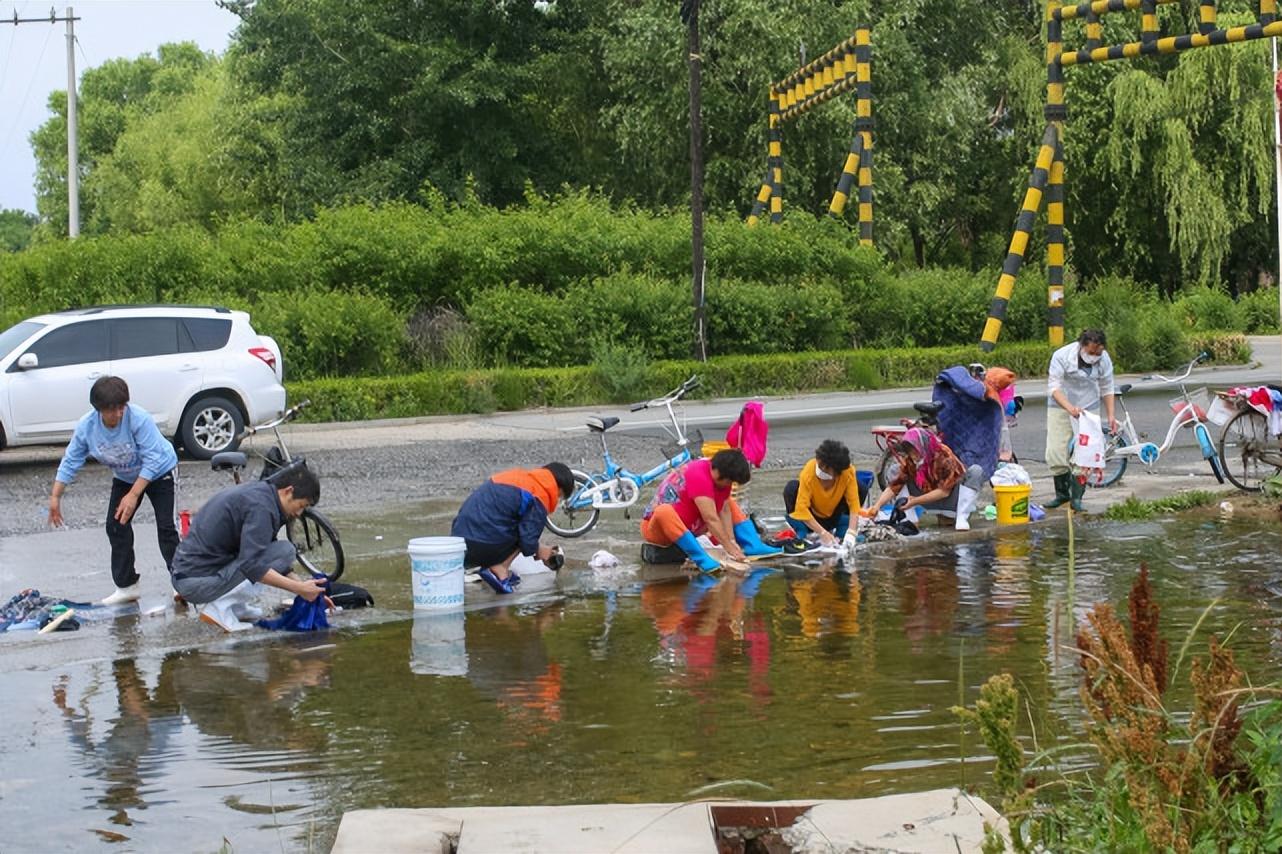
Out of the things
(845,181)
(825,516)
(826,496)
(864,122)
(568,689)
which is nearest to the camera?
(568,689)

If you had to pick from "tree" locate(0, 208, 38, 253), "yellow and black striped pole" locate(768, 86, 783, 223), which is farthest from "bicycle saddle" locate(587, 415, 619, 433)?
"tree" locate(0, 208, 38, 253)

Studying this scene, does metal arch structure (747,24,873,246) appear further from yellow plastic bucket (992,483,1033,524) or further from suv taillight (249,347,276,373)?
yellow plastic bucket (992,483,1033,524)

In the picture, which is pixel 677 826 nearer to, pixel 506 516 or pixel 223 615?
pixel 223 615

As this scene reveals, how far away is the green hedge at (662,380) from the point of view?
2433 centimetres

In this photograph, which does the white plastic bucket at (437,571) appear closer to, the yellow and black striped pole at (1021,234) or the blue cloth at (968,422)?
the blue cloth at (968,422)

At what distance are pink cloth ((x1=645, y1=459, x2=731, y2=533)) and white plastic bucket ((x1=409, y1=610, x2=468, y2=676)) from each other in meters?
2.06

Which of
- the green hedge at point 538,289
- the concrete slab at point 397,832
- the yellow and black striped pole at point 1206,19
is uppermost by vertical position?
the yellow and black striped pole at point 1206,19

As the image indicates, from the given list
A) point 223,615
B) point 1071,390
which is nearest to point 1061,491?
point 1071,390

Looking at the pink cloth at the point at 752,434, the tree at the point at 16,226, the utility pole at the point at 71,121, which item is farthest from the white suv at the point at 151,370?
the tree at the point at 16,226

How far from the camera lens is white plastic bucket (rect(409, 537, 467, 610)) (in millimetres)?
10672

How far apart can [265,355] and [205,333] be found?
737mm

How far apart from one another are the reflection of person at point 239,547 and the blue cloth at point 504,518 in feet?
4.51

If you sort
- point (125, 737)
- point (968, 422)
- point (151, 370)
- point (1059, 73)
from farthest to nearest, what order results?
point (1059, 73), point (151, 370), point (968, 422), point (125, 737)

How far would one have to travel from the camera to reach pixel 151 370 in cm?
1884
